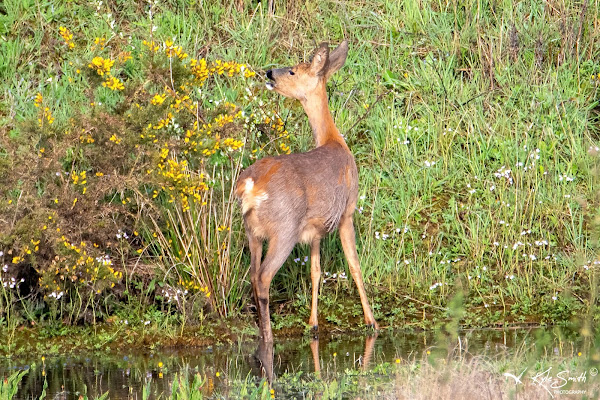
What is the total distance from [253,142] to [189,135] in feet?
3.61

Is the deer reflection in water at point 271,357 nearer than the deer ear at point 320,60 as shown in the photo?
Yes

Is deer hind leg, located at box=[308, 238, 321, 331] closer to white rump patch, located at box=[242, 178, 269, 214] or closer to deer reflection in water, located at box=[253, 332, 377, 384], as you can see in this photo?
deer reflection in water, located at box=[253, 332, 377, 384]

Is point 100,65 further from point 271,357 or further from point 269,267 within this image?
point 271,357

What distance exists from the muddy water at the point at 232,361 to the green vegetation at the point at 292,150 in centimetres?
42

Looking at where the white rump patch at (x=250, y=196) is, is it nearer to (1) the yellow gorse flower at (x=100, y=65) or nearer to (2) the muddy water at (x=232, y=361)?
(2) the muddy water at (x=232, y=361)

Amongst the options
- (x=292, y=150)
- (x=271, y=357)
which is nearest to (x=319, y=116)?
(x=292, y=150)

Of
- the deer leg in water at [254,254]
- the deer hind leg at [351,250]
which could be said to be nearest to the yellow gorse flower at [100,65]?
the deer leg in water at [254,254]

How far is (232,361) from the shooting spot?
6699mm

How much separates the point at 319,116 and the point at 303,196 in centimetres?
117

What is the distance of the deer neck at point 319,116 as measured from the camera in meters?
8.11

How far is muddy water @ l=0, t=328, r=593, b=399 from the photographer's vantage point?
5.98m

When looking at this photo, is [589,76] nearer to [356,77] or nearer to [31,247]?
[356,77]

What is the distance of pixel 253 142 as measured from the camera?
8.38 m
